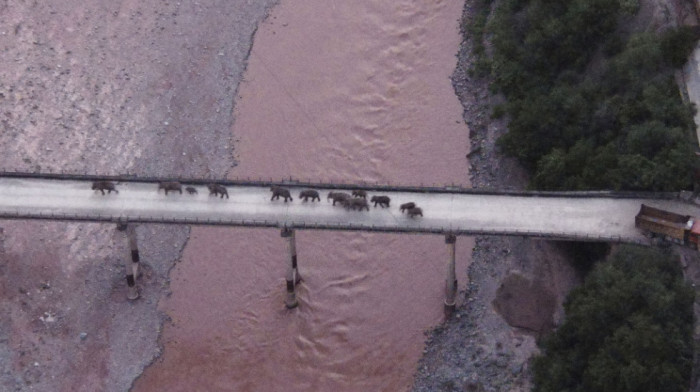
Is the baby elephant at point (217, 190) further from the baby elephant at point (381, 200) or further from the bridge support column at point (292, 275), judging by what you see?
the baby elephant at point (381, 200)

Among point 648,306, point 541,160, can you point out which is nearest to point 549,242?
point 541,160

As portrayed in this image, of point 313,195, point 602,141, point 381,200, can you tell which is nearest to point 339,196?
point 313,195

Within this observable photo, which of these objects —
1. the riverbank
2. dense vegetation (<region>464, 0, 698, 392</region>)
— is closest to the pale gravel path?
the riverbank

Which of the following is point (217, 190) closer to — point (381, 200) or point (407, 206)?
Answer: point (381, 200)

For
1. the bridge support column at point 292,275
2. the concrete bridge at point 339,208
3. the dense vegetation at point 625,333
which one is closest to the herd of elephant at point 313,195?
the concrete bridge at point 339,208

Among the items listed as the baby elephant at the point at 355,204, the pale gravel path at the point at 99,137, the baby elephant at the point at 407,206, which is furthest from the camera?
the pale gravel path at the point at 99,137

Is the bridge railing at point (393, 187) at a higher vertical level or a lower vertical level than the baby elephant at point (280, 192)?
higher
